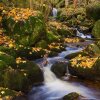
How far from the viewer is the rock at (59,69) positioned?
11.6m

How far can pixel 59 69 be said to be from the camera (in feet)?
38.7

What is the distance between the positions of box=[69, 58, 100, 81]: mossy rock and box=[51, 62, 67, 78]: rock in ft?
1.14

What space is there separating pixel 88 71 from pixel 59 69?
127 centimetres

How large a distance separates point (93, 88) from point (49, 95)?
65.6 inches

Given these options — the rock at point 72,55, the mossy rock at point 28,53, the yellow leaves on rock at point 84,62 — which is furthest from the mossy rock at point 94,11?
the yellow leaves on rock at point 84,62

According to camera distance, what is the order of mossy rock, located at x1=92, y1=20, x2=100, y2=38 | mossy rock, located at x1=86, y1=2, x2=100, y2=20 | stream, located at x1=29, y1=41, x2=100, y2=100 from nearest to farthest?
1. stream, located at x1=29, y1=41, x2=100, y2=100
2. mossy rock, located at x1=92, y1=20, x2=100, y2=38
3. mossy rock, located at x1=86, y1=2, x2=100, y2=20

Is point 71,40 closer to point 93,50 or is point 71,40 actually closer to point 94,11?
point 93,50

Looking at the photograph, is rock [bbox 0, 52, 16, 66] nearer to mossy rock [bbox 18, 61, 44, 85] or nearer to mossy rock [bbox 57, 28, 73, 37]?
mossy rock [bbox 18, 61, 44, 85]

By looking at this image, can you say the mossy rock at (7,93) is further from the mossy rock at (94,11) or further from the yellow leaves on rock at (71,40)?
the mossy rock at (94,11)

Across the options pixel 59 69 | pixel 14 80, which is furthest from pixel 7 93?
pixel 59 69

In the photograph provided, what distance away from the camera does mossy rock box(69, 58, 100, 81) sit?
10992 millimetres

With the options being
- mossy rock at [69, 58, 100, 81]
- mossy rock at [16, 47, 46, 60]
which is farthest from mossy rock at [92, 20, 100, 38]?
mossy rock at [69, 58, 100, 81]

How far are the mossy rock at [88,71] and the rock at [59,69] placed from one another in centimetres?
35

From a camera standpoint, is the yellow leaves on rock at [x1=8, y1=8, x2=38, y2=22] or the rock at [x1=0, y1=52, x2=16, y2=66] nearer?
the rock at [x1=0, y1=52, x2=16, y2=66]
